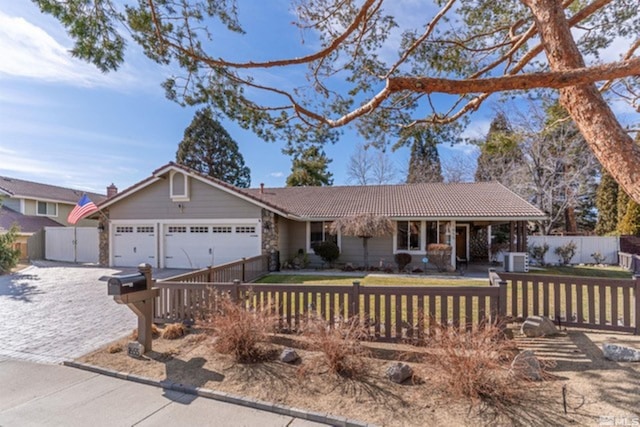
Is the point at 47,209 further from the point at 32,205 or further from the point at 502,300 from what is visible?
the point at 502,300

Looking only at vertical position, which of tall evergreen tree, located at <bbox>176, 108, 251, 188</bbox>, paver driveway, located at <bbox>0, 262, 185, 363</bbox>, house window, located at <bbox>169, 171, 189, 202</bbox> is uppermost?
tall evergreen tree, located at <bbox>176, 108, 251, 188</bbox>

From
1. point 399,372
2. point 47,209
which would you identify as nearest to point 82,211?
point 47,209

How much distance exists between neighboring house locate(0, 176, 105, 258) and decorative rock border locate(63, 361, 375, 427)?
20831 millimetres

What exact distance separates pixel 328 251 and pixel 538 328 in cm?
947

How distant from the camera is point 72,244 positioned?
17.2 metres

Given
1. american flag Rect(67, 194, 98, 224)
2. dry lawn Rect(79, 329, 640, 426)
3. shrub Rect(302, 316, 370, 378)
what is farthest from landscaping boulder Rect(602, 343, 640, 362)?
american flag Rect(67, 194, 98, 224)

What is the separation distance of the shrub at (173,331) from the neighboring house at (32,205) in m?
20.0

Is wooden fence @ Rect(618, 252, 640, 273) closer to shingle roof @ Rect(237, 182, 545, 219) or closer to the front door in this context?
shingle roof @ Rect(237, 182, 545, 219)

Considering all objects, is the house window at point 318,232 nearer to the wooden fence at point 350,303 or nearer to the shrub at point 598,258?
the wooden fence at point 350,303

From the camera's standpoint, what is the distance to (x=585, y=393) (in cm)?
341

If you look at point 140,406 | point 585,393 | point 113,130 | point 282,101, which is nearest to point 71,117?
point 113,130

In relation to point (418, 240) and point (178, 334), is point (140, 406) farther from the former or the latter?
point (418, 240)

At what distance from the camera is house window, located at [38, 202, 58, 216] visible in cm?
2302

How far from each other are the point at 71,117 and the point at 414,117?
1038cm
